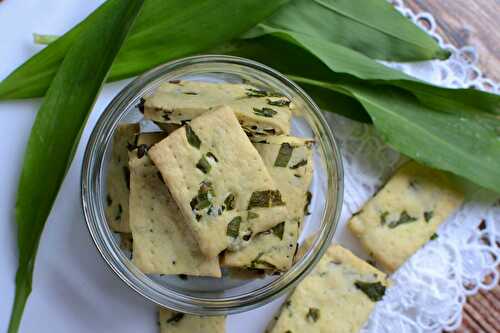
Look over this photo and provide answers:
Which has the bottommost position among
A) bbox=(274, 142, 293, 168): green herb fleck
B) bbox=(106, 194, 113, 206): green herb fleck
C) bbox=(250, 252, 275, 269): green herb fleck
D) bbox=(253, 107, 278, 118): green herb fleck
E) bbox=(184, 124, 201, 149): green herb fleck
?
bbox=(106, 194, 113, 206): green herb fleck

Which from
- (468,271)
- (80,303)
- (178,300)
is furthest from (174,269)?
(468,271)

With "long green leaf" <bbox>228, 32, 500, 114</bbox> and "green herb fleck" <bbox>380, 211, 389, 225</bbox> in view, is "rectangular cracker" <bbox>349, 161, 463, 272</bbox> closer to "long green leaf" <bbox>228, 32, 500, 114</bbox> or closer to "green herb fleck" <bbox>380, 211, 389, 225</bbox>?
"green herb fleck" <bbox>380, 211, 389, 225</bbox>

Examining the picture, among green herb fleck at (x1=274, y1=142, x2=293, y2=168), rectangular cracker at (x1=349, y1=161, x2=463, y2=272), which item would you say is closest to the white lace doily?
rectangular cracker at (x1=349, y1=161, x2=463, y2=272)

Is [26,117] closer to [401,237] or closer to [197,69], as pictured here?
[197,69]

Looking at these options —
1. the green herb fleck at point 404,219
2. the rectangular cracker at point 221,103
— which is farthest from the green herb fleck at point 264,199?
the green herb fleck at point 404,219

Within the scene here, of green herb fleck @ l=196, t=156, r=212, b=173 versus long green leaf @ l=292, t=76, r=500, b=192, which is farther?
long green leaf @ l=292, t=76, r=500, b=192

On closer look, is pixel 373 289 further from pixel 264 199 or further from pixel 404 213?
pixel 264 199

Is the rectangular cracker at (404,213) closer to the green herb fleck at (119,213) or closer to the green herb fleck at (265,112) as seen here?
the green herb fleck at (265,112)
